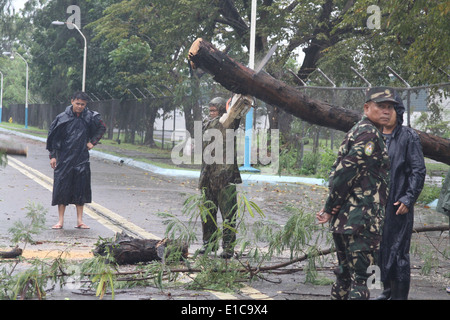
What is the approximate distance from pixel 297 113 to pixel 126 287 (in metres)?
2.26

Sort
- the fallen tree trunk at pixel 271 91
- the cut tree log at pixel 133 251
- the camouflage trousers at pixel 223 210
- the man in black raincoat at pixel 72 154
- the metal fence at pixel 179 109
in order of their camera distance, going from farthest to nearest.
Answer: the metal fence at pixel 179 109, the man in black raincoat at pixel 72 154, the camouflage trousers at pixel 223 210, the cut tree log at pixel 133 251, the fallen tree trunk at pixel 271 91

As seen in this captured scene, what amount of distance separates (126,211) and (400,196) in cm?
640

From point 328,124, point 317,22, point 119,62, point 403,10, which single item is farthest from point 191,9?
point 328,124

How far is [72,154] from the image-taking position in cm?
979

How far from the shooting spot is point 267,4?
77.9 ft

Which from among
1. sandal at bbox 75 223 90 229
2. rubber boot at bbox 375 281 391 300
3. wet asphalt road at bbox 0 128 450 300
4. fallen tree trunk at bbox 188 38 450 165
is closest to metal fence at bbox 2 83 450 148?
wet asphalt road at bbox 0 128 450 300

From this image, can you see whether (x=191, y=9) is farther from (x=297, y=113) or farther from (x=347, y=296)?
(x=347, y=296)

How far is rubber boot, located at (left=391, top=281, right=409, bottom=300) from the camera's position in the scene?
5734 millimetres

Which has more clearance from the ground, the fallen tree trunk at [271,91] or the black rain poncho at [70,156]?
the fallen tree trunk at [271,91]

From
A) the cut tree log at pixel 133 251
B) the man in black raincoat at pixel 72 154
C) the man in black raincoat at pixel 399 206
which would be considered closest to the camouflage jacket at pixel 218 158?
the cut tree log at pixel 133 251

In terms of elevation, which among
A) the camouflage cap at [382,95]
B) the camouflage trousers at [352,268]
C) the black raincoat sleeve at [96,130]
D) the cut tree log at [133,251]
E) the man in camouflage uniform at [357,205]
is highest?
the camouflage cap at [382,95]

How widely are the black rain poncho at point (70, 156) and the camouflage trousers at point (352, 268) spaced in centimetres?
534

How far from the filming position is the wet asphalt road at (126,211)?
5.98m

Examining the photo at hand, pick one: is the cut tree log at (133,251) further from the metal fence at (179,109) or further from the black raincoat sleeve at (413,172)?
the metal fence at (179,109)
